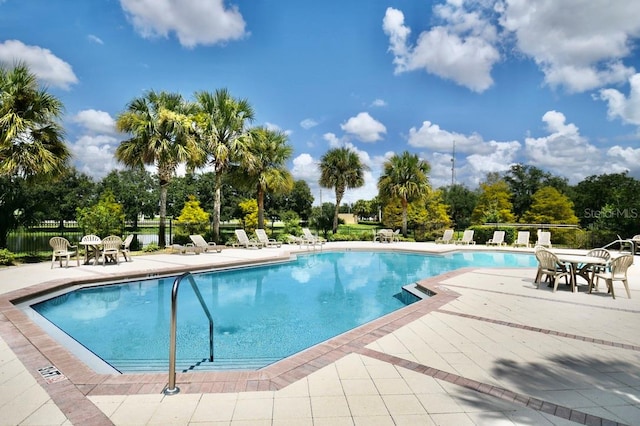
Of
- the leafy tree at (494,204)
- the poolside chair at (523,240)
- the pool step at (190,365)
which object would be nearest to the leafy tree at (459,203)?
the leafy tree at (494,204)

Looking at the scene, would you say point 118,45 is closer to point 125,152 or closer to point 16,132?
point 125,152

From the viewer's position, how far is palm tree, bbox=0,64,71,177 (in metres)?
10.1

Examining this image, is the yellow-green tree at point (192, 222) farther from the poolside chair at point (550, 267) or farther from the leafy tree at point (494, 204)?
the leafy tree at point (494, 204)

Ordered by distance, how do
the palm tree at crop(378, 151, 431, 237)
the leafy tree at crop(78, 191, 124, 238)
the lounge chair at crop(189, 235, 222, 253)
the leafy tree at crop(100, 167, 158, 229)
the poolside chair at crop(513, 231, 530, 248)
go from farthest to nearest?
the leafy tree at crop(100, 167, 158, 229)
the palm tree at crop(378, 151, 431, 237)
the poolside chair at crop(513, 231, 530, 248)
the lounge chair at crop(189, 235, 222, 253)
the leafy tree at crop(78, 191, 124, 238)

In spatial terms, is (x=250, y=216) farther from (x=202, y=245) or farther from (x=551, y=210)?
(x=551, y=210)

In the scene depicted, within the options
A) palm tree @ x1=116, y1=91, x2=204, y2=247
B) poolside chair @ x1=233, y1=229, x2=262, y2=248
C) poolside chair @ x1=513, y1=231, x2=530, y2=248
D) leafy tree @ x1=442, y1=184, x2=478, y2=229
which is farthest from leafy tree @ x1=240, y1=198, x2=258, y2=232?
leafy tree @ x1=442, y1=184, x2=478, y2=229

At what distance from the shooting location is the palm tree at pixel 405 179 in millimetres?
24062

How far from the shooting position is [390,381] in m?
3.42

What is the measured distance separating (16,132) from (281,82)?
11604mm

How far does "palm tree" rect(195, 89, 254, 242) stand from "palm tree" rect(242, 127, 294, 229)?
2.78 feet

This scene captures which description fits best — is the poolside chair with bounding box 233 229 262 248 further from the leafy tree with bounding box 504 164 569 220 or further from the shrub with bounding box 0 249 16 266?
the leafy tree with bounding box 504 164 569 220

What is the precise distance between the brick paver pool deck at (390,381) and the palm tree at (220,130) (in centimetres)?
1216

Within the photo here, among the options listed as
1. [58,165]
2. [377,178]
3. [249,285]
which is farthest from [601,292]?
[377,178]

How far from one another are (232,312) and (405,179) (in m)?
19.1
